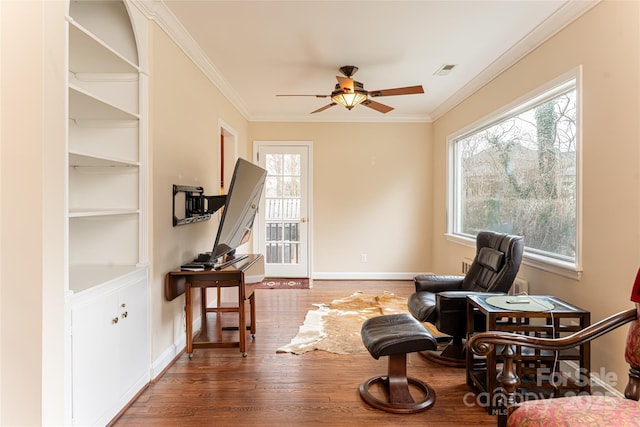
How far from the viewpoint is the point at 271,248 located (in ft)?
18.6

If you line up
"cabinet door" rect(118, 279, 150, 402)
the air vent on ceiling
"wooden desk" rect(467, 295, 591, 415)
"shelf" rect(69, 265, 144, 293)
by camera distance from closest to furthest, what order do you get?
"shelf" rect(69, 265, 144, 293)
"wooden desk" rect(467, 295, 591, 415)
"cabinet door" rect(118, 279, 150, 402)
the air vent on ceiling

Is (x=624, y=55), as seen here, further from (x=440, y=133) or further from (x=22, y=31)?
(x=440, y=133)

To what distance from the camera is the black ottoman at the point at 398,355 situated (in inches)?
82.2

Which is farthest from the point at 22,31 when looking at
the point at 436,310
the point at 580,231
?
the point at 580,231

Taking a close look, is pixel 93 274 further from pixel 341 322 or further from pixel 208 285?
pixel 341 322

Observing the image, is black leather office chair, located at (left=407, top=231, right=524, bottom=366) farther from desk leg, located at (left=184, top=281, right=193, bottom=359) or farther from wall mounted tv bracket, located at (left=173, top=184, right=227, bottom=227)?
wall mounted tv bracket, located at (left=173, top=184, right=227, bottom=227)

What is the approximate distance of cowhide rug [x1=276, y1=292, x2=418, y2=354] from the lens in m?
3.00

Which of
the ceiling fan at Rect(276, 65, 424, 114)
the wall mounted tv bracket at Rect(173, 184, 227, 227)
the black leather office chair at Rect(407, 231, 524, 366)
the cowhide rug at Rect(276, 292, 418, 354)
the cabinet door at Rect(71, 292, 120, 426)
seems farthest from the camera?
the ceiling fan at Rect(276, 65, 424, 114)

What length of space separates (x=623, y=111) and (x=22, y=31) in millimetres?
2960

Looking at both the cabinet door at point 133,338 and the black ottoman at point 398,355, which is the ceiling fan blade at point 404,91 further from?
the cabinet door at point 133,338

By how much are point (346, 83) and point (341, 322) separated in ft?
7.78

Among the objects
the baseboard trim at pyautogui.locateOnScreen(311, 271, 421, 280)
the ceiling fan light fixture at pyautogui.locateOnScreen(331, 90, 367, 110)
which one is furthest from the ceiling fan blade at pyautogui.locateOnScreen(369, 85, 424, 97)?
the baseboard trim at pyautogui.locateOnScreen(311, 271, 421, 280)

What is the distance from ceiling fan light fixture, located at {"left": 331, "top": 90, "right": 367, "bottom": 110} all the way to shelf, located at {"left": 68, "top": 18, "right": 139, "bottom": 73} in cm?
176

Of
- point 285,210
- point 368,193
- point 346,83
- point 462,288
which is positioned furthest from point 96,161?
point 368,193
